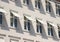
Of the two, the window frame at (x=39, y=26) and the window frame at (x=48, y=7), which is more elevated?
the window frame at (x=48, y=7)

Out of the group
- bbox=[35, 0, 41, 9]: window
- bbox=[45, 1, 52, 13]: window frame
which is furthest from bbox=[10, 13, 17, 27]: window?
bbox=[45, 1, 52, 13]: window frame

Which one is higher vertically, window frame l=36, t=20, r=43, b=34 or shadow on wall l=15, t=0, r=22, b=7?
shadow on wall l=15, t=0, r=22, b=7

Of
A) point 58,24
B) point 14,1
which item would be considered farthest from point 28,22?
point 58,24

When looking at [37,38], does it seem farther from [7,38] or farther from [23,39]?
→ [7,38]

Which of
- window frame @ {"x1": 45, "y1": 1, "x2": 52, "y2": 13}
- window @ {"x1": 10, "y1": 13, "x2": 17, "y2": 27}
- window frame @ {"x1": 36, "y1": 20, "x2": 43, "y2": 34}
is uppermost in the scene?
window frame @ {"x1": 45, "y1": 1, "x2": 52, "y2": 13}

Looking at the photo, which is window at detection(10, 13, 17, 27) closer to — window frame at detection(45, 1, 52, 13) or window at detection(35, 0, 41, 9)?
window at detection(35, 0, 41, 9)

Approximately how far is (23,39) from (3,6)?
4.19m

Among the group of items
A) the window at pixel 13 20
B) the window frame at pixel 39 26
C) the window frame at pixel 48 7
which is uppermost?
the window frame at pixel 48 7

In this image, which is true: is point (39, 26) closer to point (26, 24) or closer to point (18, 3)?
point (26, 24)

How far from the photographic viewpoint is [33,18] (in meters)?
27.5

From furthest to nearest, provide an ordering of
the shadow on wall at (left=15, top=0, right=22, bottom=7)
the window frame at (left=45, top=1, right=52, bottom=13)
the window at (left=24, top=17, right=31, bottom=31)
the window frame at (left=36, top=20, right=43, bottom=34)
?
the window frame at (left=45, top=1, right=52, bottom=13)
the window frame at (left=36, top=20, right=43, bottom=34)
the window at (left=24, top=17, right=31, bottom=31)
the shadow on wall at (left=15, top=0, right=22, bottom=7)

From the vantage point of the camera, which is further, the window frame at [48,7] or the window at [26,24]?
the window frame at [48,7]

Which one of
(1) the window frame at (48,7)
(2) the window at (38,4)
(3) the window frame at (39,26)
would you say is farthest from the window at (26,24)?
(1) the window frame at (48,7)

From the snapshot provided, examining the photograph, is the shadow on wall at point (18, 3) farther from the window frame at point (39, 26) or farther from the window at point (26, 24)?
the window frame at point (39, 26)
